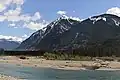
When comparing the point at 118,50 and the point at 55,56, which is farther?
the point at 118,50

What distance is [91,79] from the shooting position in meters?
67.1

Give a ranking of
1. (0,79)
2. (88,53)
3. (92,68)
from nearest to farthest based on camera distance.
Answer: (0,79) < (92,68) < (88,53)

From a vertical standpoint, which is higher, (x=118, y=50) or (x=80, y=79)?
(x=118, y=50)

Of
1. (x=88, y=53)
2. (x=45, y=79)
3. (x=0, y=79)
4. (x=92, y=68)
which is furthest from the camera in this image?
(x=88, y=53)

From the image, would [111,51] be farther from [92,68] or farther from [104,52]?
[92,68]

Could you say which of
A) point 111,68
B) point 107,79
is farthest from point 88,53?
point 107,79

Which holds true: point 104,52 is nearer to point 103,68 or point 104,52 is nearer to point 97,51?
point 97,51

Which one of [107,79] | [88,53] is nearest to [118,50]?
[88,53]

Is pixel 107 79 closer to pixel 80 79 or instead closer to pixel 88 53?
pixel 80 79

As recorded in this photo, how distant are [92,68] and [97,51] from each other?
2989 inches

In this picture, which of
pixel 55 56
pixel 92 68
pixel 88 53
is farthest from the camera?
pixel 88 53

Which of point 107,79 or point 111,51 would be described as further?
point 111,51

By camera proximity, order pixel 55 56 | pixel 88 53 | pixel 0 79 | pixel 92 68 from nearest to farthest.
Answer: pixel 0 79
pixel 92 68
pixel 55 56
pixel 88 53

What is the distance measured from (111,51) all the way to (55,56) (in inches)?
1429
